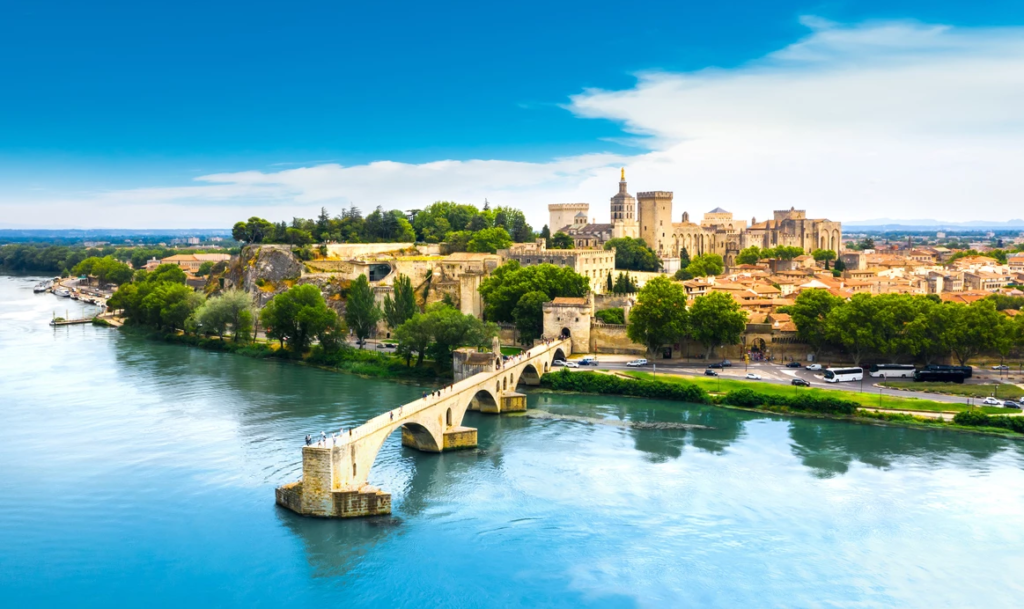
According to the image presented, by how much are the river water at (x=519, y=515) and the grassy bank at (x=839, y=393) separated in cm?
177

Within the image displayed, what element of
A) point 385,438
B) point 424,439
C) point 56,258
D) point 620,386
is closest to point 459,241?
point 620,386

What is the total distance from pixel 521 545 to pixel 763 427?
11.5 m

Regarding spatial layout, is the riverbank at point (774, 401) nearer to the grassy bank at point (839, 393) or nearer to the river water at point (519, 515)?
the grassy bank at point (839, 393)

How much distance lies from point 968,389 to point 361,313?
22.3 m

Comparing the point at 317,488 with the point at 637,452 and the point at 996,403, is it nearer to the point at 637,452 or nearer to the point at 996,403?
the point at 637,452

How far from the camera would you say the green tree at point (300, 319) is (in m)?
35.0

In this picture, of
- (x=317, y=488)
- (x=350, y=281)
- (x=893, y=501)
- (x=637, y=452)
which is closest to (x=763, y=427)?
(x=637, y=452)

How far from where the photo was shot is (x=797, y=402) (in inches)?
1018

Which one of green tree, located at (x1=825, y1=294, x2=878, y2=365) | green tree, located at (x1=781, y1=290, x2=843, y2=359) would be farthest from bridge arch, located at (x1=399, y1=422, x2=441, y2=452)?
green tree, located at (x1=781, y1=290, x2=843, y2=359)

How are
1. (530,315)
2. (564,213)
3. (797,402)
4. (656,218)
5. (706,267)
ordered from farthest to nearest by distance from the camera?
(564,213) → (656,218) → (706,267) → (530,315) → (797,402)

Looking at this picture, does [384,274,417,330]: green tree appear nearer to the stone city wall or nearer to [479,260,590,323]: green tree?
[479,260,590,323]: green tree

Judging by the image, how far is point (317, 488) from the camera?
15.9 m

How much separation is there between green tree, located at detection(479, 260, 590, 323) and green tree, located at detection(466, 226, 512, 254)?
808 cm

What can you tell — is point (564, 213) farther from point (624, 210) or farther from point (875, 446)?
point (875, 446)
